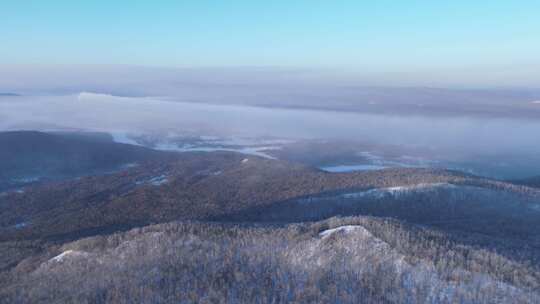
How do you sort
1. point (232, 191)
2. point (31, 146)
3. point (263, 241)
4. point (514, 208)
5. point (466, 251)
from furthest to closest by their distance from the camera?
point (31, 146) → point (232, 191) → point (514, 208) → point (263, 241) → point (466, 251)

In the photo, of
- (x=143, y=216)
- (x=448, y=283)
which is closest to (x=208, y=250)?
(x=448, y=283)

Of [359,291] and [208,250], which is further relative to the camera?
[208,250]

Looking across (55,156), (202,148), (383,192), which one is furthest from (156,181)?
(202,148)

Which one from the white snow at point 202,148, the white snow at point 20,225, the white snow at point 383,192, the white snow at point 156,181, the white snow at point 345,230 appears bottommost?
the white snow at point 20,225

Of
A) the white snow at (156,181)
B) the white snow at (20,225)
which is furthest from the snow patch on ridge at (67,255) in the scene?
the white snow at (156,181)

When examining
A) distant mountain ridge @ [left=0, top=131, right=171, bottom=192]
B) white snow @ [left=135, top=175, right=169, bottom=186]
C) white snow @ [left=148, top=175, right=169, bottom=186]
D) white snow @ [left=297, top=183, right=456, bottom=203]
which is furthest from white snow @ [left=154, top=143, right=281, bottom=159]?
white snow @ [left=297, top=183, right=456, bottom=203]

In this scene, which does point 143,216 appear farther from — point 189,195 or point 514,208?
point 514,208

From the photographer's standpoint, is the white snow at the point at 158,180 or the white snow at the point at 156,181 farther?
the white snow at the point at 158,180

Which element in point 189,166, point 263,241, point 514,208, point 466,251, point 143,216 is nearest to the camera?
point 466,251

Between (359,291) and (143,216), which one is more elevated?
(359,291)

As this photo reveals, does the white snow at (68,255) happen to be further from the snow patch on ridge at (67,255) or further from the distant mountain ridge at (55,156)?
the distant mountain ridge at (55,156)
